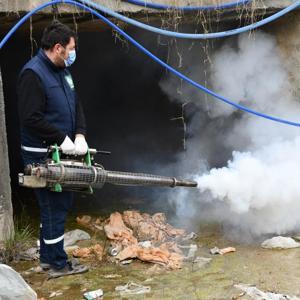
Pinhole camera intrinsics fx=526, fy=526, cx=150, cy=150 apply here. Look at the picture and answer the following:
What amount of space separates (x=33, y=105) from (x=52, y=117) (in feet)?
0.86

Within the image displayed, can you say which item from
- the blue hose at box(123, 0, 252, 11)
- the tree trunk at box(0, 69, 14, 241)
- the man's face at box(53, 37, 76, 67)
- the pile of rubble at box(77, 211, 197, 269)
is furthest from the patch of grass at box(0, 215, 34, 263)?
the blue hose at box(123, 0, 252, 11)

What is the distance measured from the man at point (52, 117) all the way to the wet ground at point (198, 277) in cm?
24

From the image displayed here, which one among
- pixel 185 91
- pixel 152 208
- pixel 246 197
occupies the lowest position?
pixel 152 208

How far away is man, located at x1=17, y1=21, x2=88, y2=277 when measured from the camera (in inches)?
178

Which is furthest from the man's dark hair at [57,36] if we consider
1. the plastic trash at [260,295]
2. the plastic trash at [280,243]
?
the plastic trash at [280,243]

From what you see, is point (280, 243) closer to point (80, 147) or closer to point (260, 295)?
point (260, 295)

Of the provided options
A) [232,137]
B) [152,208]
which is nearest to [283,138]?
[232,137]

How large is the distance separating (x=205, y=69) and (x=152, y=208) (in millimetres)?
2078

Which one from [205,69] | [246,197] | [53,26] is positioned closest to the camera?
[53,26]

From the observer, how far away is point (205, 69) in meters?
7.29

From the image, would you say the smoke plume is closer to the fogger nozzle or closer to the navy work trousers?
the fogger nozzle

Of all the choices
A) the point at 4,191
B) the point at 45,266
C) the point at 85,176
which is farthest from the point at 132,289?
the point at 4,191

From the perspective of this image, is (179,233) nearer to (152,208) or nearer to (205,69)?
(152,208)

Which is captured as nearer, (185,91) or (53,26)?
(53,26)
